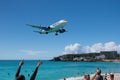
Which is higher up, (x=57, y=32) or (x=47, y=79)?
(x=57, y=32)

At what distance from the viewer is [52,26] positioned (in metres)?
54.3

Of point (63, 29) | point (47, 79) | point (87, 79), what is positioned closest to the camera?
point (87, 79)

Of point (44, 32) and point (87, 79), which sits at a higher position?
point (44, 32)

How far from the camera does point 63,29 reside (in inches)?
1959

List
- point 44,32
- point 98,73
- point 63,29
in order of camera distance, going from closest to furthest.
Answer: point 98,73 → point 63,29 → point 44,32

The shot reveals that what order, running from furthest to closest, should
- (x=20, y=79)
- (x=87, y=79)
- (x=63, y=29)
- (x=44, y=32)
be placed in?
(x=44, y=32), (x=63, y=29), (x=87, y=79), (x=20, y=79)

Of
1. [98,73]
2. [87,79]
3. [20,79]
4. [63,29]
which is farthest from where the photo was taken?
[63,29]

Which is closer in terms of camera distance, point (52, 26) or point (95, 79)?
point (95, 79)

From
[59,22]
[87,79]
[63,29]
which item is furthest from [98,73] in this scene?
[59,22]

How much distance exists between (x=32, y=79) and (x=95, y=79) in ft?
16.4

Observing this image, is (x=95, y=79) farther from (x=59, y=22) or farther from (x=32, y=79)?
(x=59, y=22)

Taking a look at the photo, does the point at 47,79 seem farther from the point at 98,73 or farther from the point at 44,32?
the point at 98,73

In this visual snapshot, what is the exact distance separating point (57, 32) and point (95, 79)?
39835 millimetres

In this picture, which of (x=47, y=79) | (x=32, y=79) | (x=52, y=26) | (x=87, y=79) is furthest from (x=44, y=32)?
(x=32, y=79)
